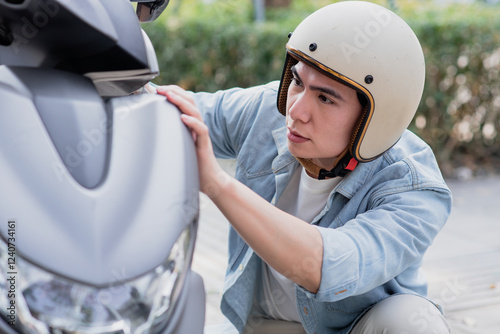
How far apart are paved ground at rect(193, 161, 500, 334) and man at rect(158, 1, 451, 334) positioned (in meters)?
0.68

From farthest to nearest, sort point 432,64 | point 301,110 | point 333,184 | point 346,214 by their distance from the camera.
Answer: point 432,64 < point 333,184 < point 346,214 < point 301,110

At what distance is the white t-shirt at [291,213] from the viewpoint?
212 cm

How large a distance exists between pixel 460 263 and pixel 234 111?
7.83ft

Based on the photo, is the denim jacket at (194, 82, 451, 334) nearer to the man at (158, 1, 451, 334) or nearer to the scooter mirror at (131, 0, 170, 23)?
the man at (158, 1, 451, 334)

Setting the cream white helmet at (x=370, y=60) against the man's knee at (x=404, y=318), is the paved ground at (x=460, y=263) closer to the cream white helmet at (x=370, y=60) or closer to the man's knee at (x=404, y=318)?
the man's knee at (x=404, y=318)

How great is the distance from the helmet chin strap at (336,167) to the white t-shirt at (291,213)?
5 centimetres

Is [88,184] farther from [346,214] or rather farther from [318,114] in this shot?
[346,214]

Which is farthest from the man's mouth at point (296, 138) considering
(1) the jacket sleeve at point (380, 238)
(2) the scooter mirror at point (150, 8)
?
(2) the scooter mirror at point (150, 8)

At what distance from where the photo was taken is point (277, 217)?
1.47 m

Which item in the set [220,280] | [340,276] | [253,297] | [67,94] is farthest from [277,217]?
[220,280]

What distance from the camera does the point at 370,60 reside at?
1.79 m

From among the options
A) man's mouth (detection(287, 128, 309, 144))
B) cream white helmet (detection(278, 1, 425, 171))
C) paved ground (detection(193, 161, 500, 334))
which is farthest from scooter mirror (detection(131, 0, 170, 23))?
paved ground (detection(193, 161, 500, 334))

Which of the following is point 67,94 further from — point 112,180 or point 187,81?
point 187,81

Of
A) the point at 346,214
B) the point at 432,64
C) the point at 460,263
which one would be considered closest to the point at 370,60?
the point at 346,214
